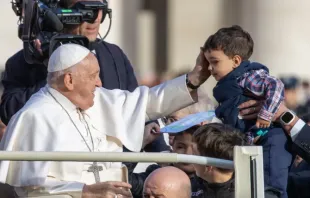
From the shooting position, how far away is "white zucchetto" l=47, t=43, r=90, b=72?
7691mm

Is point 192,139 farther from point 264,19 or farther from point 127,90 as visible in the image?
point 264,19

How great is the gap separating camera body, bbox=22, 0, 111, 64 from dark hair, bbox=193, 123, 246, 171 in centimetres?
130

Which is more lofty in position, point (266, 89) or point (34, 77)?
point (266, 89)

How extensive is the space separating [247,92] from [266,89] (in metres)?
0.14

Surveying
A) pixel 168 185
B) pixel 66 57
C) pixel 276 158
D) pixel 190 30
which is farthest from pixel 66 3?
pixel 190 30

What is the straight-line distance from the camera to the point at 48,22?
835 cm

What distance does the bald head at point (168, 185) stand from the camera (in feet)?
22.7

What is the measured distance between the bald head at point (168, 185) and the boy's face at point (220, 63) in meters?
0.97

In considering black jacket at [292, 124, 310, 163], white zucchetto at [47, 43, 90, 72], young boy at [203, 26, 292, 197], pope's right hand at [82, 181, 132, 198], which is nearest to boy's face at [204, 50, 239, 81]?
young boy at [203, 26, 292, 197]

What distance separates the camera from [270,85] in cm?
765

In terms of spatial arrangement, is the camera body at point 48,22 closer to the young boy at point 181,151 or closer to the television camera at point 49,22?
the television camera at point 49,22

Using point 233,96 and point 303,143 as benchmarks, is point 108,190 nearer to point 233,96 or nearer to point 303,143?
point 233,96

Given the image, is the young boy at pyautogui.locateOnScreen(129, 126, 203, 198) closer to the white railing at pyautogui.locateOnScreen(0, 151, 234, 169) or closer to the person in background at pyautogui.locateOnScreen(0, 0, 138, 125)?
the person in background at pyautogui.locateOnScreen(0, 0, 138, 125)

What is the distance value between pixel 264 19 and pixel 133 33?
10.8 feet
